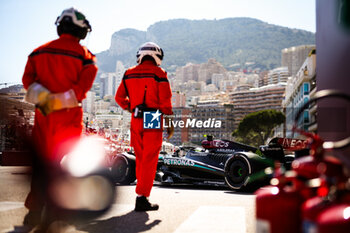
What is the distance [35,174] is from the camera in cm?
339

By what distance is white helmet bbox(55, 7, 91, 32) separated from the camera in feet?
12.1

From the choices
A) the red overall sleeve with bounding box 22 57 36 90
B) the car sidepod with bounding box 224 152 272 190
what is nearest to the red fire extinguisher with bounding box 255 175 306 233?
the red overall sleeve with bounding box 22 57 36 90

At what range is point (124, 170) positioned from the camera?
9.59 meters

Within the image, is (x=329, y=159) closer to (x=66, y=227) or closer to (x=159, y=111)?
(x=66, y=227)

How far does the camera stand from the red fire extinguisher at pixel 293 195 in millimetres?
1699

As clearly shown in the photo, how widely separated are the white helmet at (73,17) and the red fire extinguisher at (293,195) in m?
2.53

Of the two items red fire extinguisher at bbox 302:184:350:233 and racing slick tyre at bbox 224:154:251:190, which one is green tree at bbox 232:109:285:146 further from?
red fire extinguisher at bbox 302:184:350:233

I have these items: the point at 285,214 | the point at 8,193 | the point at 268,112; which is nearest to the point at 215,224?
the point at 285,214

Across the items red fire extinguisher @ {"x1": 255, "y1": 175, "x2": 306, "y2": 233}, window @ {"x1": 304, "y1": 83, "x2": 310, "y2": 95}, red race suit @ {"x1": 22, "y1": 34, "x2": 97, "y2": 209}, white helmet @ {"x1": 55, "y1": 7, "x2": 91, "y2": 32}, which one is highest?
window @ {"x1": 304, "y1": 83, "x2": 310, "y2": 95}

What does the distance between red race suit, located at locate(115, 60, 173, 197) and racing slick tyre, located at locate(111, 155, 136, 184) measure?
431 centimetres

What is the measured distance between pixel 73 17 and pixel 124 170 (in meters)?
6.27

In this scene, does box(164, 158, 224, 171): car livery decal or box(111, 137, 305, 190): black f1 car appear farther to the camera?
box(164, 158, 224, 171): car livery decal

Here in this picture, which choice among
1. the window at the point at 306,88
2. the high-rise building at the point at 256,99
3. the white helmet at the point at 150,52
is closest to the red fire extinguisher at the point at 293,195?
the white helmet at the point at 150,52

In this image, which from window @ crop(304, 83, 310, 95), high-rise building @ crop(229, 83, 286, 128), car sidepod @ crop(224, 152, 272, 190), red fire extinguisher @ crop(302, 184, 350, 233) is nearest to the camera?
red fire extinguisher @ crop(302, 184, 350, 233)
